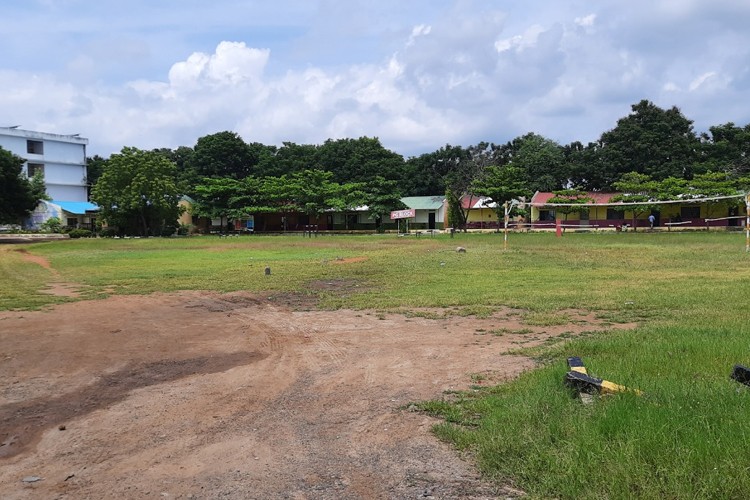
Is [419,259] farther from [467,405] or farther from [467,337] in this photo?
[467,405]

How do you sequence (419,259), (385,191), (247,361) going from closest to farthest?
(247,361) → (419,259) → (385,191)

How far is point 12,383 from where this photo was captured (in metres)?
6.68

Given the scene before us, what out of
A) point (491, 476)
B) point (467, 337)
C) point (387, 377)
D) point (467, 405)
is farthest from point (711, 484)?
point (467, 337)

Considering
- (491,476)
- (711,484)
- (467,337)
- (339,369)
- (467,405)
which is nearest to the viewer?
(711,484)

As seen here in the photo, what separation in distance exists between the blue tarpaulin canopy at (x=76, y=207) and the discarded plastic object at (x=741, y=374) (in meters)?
67.7

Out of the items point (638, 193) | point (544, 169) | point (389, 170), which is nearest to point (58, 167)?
point (389, 170)

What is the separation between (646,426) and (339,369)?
12.6 ft

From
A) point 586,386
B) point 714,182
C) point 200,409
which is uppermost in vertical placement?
point 714,182

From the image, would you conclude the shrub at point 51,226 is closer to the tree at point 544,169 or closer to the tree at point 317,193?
the tree at point 317,193

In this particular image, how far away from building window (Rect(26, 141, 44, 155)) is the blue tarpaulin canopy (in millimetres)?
6594

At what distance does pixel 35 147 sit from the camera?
69188mm

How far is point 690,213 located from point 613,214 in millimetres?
7464

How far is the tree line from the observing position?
5491 centimetres

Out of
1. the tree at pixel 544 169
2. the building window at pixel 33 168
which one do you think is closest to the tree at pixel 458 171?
the tree at pixel 544 169
